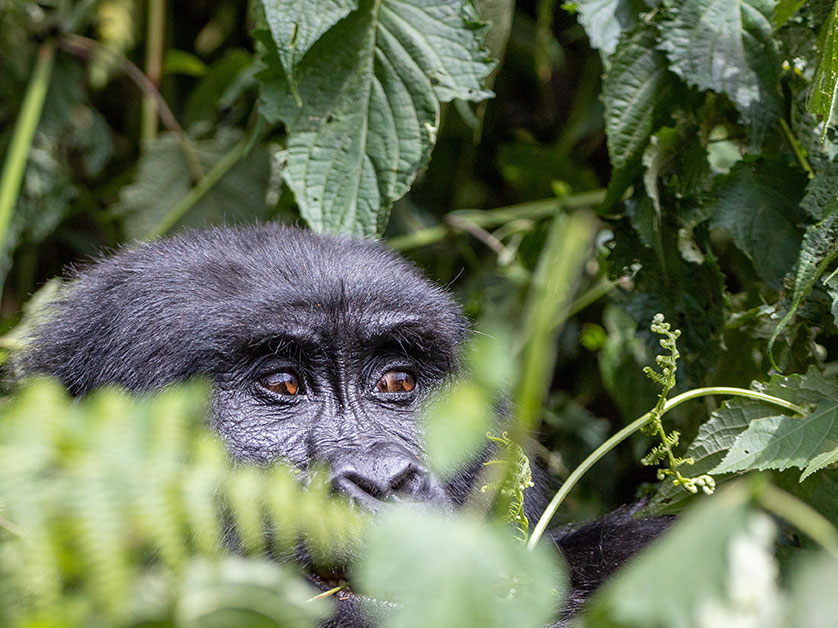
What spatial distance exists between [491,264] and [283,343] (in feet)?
8.21

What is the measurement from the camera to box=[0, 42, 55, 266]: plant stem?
3.40m

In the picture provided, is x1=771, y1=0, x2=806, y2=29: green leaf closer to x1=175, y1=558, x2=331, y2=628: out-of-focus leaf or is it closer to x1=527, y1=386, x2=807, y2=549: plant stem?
x1=527, y1=386, x2=807, y2=549: plant stem

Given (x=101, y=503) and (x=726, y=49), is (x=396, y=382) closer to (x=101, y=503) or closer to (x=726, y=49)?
(x=726, y=49)

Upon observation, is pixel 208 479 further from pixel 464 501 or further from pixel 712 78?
pixel 712 78

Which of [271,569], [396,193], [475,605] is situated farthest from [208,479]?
[396,193]

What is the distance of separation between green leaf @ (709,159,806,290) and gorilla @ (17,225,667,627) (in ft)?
2.31

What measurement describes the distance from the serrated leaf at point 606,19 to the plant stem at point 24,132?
189 centimetres

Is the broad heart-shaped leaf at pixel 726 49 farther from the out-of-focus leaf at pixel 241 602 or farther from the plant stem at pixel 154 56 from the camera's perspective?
the plant stem at pixel 154 56

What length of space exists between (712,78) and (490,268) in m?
2.18

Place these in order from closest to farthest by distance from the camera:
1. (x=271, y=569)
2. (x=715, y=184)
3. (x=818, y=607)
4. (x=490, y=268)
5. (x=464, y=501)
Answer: (x=818, y=607)
(x=271, y=569)
(x=464, y=501)
(x=715, y=184)
(x=490, y=268)

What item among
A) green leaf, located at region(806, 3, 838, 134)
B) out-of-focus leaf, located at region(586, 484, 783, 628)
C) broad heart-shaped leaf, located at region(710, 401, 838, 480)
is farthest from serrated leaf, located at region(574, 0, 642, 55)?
out-of-focus leaf, located at region(586, 484, 783, 628)

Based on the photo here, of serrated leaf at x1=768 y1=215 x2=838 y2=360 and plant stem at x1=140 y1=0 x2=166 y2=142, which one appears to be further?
plant stem at x1=140 y1=0 x2=166 y2=142

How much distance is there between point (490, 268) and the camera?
4.48m

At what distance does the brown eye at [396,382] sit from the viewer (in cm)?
244
